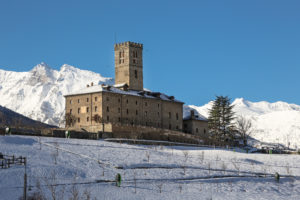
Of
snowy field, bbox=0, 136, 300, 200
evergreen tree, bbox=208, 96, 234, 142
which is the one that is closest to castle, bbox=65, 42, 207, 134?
evergreen tree, bbox=208, 96, 234, 142

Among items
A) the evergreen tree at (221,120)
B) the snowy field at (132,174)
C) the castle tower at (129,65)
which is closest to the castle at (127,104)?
the castle tower at (129,65)

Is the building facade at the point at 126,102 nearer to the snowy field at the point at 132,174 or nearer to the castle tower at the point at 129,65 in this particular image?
the castle tower at the point at 129,65

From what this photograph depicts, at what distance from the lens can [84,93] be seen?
3145 inches

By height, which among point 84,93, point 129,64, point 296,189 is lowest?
point 296,189

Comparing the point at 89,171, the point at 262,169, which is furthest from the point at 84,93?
the point at 89,171

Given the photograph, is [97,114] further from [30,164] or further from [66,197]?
[66,197]

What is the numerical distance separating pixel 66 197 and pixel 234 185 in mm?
15044

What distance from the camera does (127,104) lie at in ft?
267

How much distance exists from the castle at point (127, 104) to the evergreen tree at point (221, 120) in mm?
3512

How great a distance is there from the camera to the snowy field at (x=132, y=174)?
3080 centimetres

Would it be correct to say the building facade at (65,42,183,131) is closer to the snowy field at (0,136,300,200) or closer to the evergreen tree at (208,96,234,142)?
the evergreen tree at (208,96,234,142)

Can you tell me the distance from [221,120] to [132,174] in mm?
56757

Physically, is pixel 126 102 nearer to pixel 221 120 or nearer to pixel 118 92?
pixel 118 92

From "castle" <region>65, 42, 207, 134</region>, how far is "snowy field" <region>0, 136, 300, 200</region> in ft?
79.4
